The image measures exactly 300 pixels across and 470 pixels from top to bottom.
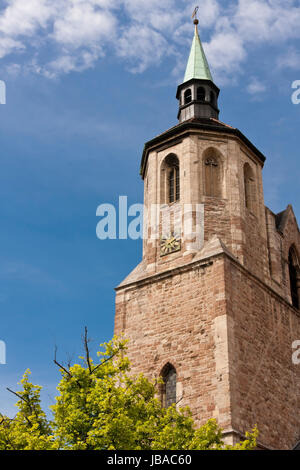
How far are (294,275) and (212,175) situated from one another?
505 cm

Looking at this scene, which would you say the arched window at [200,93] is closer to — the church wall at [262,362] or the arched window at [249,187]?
the arched window at [249,187]

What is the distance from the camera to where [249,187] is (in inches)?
918

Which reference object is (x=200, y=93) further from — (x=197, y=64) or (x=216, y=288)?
(x=216, y=288)

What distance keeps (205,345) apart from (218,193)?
20.0ft

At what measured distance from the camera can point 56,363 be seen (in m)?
13.5

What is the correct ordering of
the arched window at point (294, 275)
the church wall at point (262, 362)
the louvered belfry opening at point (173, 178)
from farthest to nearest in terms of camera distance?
the arched window at point (294, 275)
the louvered belfry opening at point (173, 178)
the church wall at point (262, 362)

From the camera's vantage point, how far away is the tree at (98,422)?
1298 cm

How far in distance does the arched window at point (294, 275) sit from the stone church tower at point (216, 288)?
0.14 ft

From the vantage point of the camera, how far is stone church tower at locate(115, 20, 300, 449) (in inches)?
695

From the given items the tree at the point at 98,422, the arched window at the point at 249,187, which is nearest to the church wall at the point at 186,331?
the tree at the point at 98,422

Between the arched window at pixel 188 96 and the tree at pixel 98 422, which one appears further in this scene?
the arched window at pixel 188 96

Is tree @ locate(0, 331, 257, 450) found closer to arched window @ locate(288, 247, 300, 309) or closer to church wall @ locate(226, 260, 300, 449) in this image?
church wall @ locate(226, 260, 300, 449)

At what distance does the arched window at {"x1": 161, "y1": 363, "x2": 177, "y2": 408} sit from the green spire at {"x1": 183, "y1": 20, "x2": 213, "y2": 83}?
1313cm
